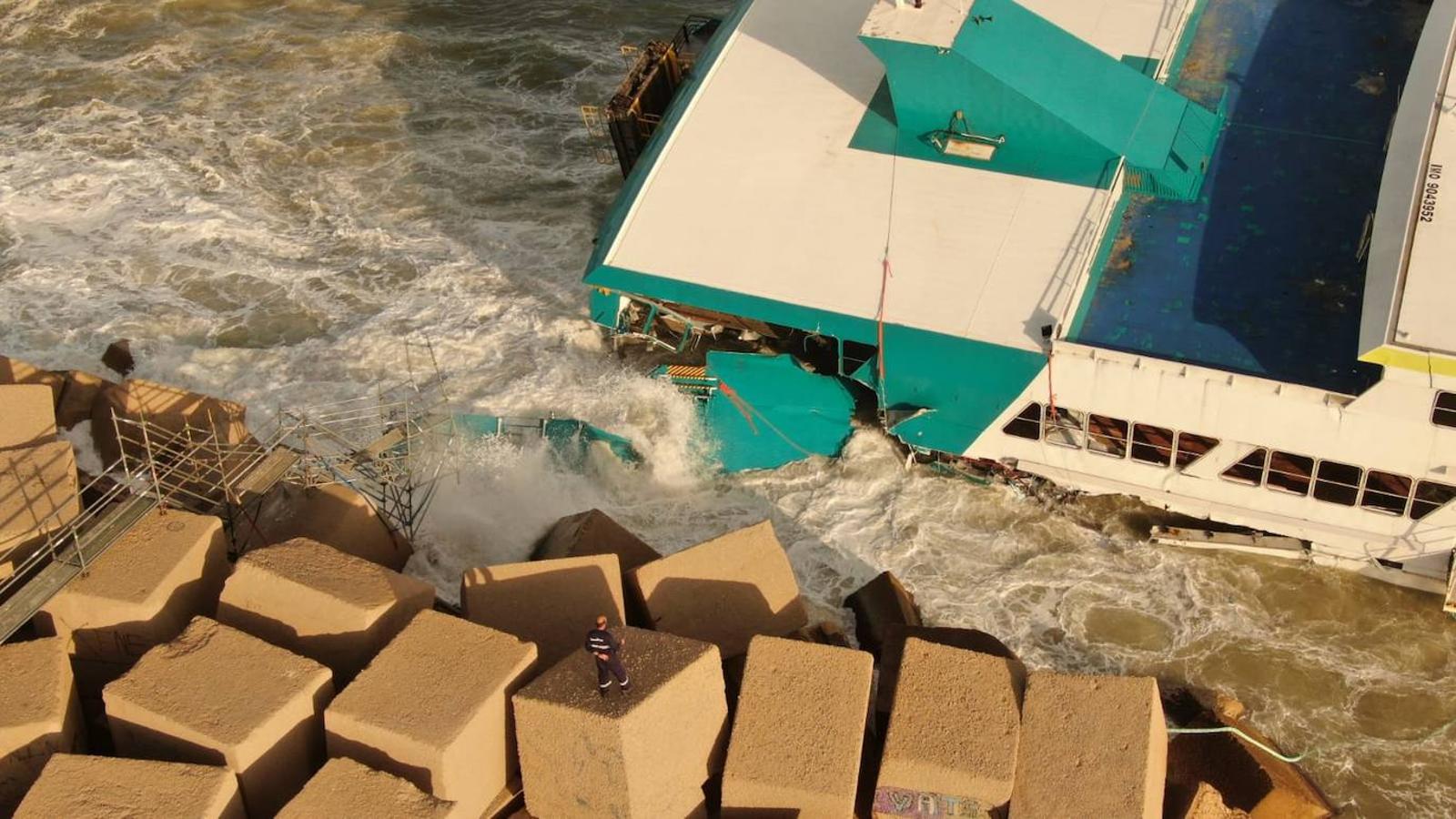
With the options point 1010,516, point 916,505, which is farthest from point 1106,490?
point 916,505

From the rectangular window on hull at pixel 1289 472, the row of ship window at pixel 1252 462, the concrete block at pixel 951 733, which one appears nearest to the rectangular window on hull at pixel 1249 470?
the row of ship window at pixel 1252 462

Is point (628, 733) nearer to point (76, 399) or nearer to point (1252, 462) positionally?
point (1252, 462)

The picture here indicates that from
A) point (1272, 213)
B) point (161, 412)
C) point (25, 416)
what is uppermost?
point (1272, 213)

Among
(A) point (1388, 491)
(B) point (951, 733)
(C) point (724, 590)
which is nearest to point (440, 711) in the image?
(C) point (724, 590)

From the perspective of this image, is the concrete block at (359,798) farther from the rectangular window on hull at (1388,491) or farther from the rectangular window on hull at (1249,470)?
the rectangular window on hull at (1388,491)

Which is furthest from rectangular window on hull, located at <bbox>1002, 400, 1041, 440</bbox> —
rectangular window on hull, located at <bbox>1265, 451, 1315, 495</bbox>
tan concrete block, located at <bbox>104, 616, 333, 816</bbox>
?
tan concrete block, located at <bbox>104, 616, 333, 816</bbox>

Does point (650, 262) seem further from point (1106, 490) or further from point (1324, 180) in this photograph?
point (1324, 180)

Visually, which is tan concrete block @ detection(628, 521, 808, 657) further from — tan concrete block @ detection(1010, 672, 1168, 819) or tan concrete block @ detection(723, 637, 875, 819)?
tan concrete block @ detection(1010, 672, 1168, 819)
